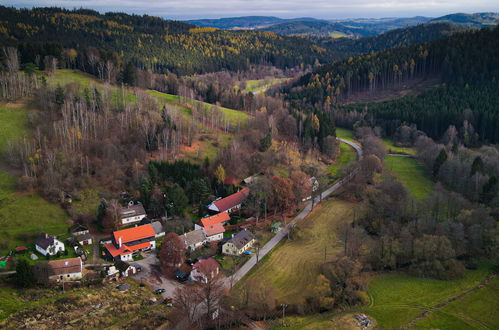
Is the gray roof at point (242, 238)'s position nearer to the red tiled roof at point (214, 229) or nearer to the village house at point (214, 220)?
the red tiled roof at point (214, 229)

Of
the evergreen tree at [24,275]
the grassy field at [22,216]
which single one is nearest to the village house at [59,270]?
the evergreen tree at [24,275]

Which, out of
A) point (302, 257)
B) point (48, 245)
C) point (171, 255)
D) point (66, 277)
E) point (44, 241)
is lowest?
point (302, 257)

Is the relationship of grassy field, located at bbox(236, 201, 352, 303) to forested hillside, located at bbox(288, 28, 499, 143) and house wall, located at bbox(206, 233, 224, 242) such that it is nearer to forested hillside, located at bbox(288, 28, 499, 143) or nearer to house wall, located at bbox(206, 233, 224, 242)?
house wall, located at bbox(206, 233, 224, 242)

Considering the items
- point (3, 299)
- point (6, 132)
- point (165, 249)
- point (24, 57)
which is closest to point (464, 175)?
point (165, 249)

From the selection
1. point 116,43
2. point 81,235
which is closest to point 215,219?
point 81,235

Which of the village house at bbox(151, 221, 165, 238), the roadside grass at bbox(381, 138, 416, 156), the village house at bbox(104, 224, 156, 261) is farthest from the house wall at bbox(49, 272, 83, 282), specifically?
the roadside grass at bbox(381, 138, 416, 156)

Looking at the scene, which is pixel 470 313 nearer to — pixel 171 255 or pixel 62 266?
pixel 171 255
